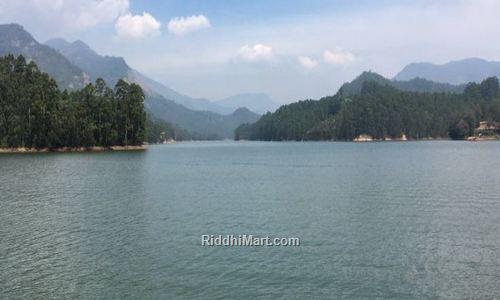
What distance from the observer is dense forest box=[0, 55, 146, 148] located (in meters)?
164

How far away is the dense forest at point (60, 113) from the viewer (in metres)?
164

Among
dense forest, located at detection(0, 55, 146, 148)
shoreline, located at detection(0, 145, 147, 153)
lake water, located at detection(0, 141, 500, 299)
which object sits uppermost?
dense forest, located at detection(0, 55, 146, 148)

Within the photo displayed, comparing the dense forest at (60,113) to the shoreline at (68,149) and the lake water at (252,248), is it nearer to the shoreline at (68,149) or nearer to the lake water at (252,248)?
the shoreline at (68,149)

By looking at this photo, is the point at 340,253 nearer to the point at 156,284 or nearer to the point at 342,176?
the point at 156,284

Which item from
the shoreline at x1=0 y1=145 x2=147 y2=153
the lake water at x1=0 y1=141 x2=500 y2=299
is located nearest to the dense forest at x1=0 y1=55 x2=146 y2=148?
the shoreline at x1=0 y1=145 x2=147 y2=153

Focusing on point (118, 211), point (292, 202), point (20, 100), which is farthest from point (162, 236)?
point (20, 100)

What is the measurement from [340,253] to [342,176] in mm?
53809

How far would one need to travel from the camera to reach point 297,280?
90.5 ft

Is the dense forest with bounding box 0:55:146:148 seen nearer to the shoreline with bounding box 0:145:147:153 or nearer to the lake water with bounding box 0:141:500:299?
the shoreline with bounding box 0:145:147:153

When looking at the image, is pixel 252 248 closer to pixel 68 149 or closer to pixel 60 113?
pixel 60 113

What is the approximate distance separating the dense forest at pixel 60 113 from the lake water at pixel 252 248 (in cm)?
10110

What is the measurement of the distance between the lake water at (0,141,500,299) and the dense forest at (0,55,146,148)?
10110 cm

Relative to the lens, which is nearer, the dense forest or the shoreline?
the dense forest

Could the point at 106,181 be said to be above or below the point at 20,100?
below
